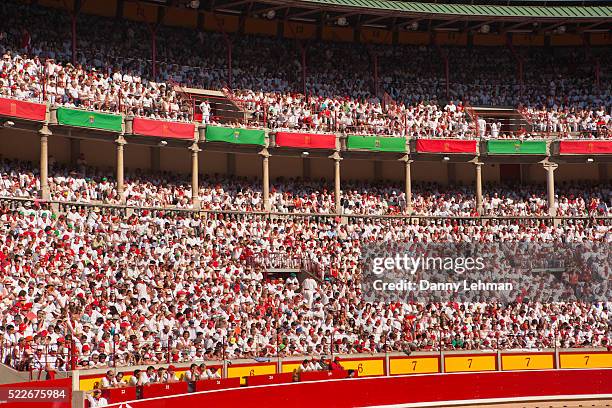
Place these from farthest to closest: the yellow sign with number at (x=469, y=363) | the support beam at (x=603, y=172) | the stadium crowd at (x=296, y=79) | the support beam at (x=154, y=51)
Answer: the support beam at (x=603, y=172) < the support beam at (x=154, y=51) < the stadium crowd at (x=296, y=79) < the yellow sign with number at (x=469, y=363)

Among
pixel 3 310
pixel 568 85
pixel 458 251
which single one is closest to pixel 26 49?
pixel 3 310

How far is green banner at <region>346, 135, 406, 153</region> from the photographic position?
139ft

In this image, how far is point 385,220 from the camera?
1631 inches

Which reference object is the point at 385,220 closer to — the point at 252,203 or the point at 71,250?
the point at 252,203

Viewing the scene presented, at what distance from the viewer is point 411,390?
2945 cm

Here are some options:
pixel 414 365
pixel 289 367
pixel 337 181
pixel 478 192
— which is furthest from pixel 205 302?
pixel 478 192

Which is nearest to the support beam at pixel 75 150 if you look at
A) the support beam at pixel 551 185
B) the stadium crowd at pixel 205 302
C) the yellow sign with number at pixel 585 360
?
the stadium crowd at pixel 205 302

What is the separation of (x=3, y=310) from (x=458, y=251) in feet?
63.1

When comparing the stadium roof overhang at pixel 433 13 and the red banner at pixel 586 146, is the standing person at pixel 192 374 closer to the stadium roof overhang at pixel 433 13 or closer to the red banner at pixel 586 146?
the stadium roof overhang at pixel 433 13

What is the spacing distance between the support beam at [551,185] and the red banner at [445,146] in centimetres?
344

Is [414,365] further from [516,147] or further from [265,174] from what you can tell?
[516,147]

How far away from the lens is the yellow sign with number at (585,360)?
3244 cm

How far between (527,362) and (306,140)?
13676 mm

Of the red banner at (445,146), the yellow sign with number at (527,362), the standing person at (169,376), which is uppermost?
the red banner at (445,146)
